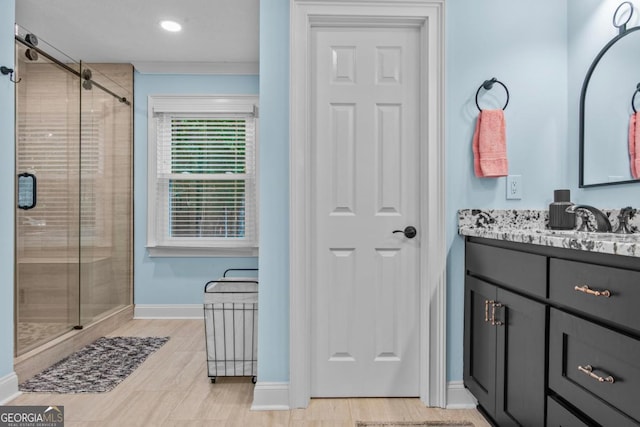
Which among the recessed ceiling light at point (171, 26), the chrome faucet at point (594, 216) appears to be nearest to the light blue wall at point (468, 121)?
the chrome faucet at point (594, 216)

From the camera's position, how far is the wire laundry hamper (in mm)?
2518

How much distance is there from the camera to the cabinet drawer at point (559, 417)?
4.18 feet

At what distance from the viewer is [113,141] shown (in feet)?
12.3

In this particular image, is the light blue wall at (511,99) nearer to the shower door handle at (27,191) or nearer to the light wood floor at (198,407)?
the light wood floor at (198,407)

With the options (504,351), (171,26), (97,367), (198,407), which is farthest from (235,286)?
(171,26)

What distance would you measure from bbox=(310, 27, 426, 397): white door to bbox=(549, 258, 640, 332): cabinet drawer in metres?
0.92

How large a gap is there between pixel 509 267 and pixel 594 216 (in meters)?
0.49

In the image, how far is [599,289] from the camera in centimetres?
119

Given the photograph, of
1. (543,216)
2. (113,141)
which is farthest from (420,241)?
(113,141)

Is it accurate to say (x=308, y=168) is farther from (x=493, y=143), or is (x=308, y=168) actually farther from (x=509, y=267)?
(x=509, y=267)

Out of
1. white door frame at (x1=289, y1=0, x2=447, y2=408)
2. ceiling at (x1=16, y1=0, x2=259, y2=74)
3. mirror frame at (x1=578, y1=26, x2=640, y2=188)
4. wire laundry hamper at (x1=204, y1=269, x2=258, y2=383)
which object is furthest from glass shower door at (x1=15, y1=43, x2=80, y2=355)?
mirror frame at (x1=578, y1=26, x2=640, y2=188)

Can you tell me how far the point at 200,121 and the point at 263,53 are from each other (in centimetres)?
211

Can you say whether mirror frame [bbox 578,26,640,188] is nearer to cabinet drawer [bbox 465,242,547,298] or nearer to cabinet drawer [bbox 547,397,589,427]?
cabinet drawer [bbox 465,242,547,298]

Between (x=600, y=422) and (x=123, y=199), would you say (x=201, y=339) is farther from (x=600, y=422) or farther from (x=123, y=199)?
(x=600, y=422)
